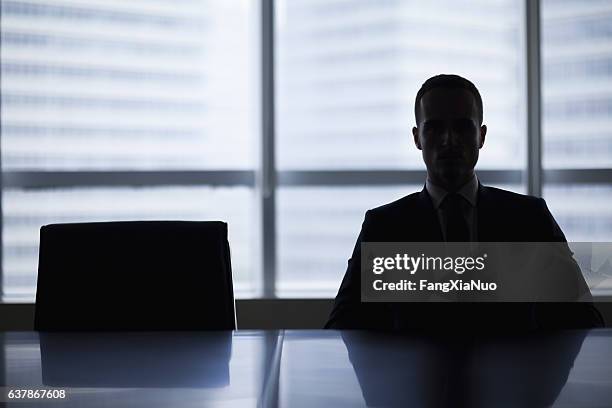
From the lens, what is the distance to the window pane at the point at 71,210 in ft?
9.79

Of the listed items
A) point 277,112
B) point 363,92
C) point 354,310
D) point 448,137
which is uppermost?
point 363,92

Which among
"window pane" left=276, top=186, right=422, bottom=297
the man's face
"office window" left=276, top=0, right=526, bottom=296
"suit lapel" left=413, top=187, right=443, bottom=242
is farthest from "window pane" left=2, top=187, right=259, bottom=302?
the man's face

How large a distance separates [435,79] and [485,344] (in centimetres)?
76

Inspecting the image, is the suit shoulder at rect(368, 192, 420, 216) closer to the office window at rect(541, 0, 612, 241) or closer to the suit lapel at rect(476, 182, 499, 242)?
the suit lapel at rect(476, 182, 499, 242)

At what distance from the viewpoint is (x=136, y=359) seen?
41.3 inches

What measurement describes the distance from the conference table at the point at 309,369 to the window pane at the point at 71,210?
→ 1.74 m

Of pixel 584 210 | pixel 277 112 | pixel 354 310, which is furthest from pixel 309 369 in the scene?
pixel 584 210

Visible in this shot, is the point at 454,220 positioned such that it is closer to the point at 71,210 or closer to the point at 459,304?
the point at 459,304

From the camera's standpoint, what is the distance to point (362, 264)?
5.06 ft

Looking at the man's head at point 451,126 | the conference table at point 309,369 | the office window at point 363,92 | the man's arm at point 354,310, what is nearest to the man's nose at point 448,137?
the man's head at point 451,126

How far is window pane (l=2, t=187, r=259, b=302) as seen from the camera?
2.98m

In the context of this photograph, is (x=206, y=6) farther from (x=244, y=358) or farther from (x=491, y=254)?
(x=244, y=358)

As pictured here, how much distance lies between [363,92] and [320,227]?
0.76 m

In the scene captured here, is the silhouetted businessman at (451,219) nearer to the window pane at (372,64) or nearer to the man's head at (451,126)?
the man's head at (451,126)
